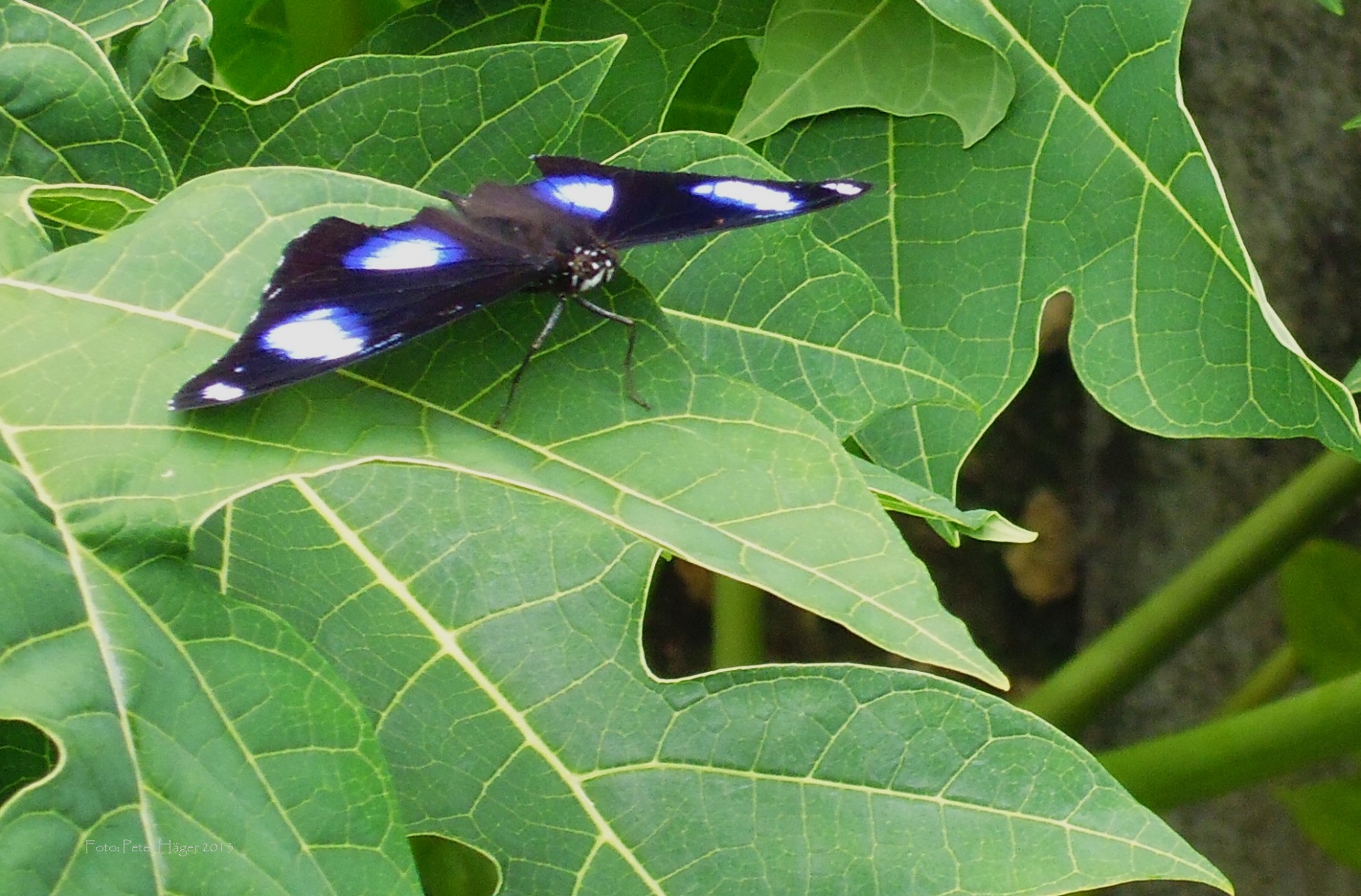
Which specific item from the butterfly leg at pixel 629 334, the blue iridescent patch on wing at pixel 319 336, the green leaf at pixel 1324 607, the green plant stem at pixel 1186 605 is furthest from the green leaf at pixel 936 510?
the green leaf at pixel 1324 607

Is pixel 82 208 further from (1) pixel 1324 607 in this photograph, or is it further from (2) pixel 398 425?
(1) pixel 1324 607

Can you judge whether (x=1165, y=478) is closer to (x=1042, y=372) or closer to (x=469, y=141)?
(x=1042, y=372)

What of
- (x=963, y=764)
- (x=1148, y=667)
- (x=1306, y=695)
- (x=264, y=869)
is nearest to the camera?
(x=264, y=869)

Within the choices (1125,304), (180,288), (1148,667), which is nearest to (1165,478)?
(1148,667)

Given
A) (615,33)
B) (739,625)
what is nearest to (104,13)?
(615,33)

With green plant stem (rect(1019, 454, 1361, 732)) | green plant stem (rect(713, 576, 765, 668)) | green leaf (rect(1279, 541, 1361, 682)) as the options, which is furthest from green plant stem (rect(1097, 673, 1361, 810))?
green leaf (rect(1279, 541, 1361, 682))

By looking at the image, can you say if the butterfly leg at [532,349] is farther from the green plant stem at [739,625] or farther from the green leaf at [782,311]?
the green plant stem at [739,625]
